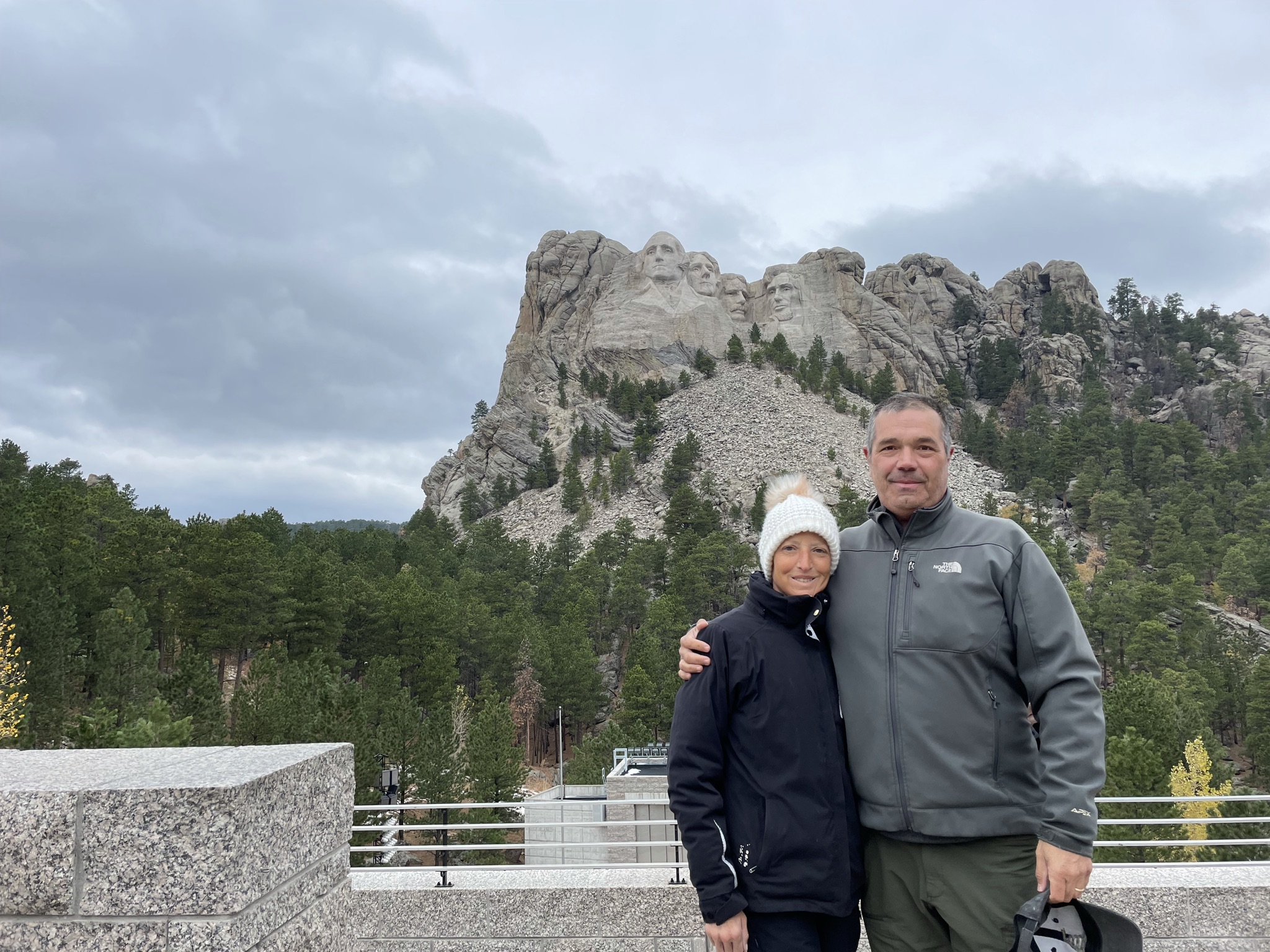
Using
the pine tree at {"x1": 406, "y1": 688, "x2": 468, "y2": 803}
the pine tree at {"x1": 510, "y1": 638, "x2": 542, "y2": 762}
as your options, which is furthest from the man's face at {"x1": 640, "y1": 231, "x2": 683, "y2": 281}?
the pine tree at {"x1": 406, "y1": 688, "x2": 468, "y2": 803}

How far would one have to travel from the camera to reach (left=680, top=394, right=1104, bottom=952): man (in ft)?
8.00

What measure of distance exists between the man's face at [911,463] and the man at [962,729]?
19 centimetres

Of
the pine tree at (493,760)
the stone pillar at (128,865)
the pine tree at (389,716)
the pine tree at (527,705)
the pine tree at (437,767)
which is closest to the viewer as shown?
the stone pillar at (128,865)

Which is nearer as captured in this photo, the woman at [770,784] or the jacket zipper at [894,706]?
the woman at [770,784]

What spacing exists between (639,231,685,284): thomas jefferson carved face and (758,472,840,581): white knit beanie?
9804 cm

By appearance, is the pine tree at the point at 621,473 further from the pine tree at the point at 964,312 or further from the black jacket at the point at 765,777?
the black jacket at the point at 765,777

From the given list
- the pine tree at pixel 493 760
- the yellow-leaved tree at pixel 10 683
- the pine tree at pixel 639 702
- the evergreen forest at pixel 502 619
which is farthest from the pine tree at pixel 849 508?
the yellow-leaved tree at pixel 10 683

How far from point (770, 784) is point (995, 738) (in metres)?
0.70

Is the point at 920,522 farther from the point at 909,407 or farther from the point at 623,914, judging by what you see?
the point at 623,914

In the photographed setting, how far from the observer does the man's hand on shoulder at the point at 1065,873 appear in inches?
90.3

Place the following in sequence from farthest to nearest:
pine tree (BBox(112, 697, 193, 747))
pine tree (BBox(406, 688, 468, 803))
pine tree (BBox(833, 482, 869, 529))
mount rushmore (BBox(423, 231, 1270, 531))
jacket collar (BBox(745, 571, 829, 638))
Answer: mount rushmore (BBox(423, 231, 1270, 531))
pine tree (BBox(833, 482, 869, 529))
pine tree (BBox(406, 688, 468, 803))
pine tree (BBox(112, 697, 193, 747))
jacket collar (BBox(745, 571, 829, 638))

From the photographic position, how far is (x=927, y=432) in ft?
9.06

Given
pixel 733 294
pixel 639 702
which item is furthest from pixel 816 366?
pixel 639 702

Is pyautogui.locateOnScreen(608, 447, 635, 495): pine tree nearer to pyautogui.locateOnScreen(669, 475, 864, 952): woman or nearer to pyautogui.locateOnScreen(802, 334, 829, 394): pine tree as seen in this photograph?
pyautogui.locateOnScreen(802, 334, 829, 394): pine tree
